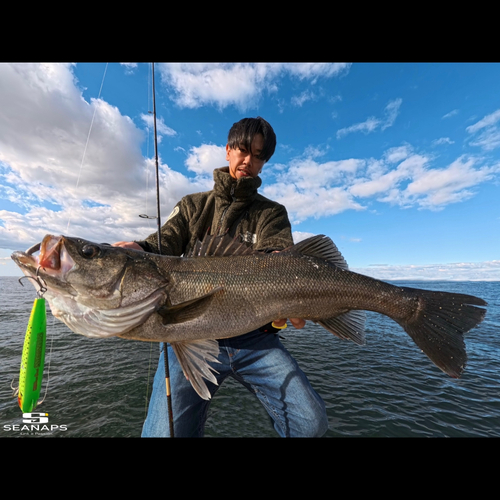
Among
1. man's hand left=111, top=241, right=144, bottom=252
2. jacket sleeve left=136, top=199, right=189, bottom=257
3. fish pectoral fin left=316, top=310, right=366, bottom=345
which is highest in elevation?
jacket sleeve left=136, top=199, right=189, bottom=257

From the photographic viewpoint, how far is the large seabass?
8.05 ft

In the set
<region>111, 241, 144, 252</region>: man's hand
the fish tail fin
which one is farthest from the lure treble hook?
the fish tail fin

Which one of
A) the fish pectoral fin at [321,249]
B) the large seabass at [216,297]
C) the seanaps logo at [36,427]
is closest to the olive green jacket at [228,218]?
the fish pectoral fin at [321,249]

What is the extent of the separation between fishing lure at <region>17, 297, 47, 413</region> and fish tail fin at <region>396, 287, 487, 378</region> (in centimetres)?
417

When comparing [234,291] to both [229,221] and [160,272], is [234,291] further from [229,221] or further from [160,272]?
[229,221]

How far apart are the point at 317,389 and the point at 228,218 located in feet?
22.0

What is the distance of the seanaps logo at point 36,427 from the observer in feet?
19.1

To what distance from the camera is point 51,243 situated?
2438 millimetres

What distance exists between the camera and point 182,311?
2.60 meters

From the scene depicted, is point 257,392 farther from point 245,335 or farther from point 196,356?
point 196,356

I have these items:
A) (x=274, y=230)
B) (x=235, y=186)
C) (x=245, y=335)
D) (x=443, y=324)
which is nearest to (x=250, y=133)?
(x=235, y=186)

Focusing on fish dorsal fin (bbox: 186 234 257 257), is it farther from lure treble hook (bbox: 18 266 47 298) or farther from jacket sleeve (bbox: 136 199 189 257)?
lure treble hook (bbox: 18 266 47 298)
